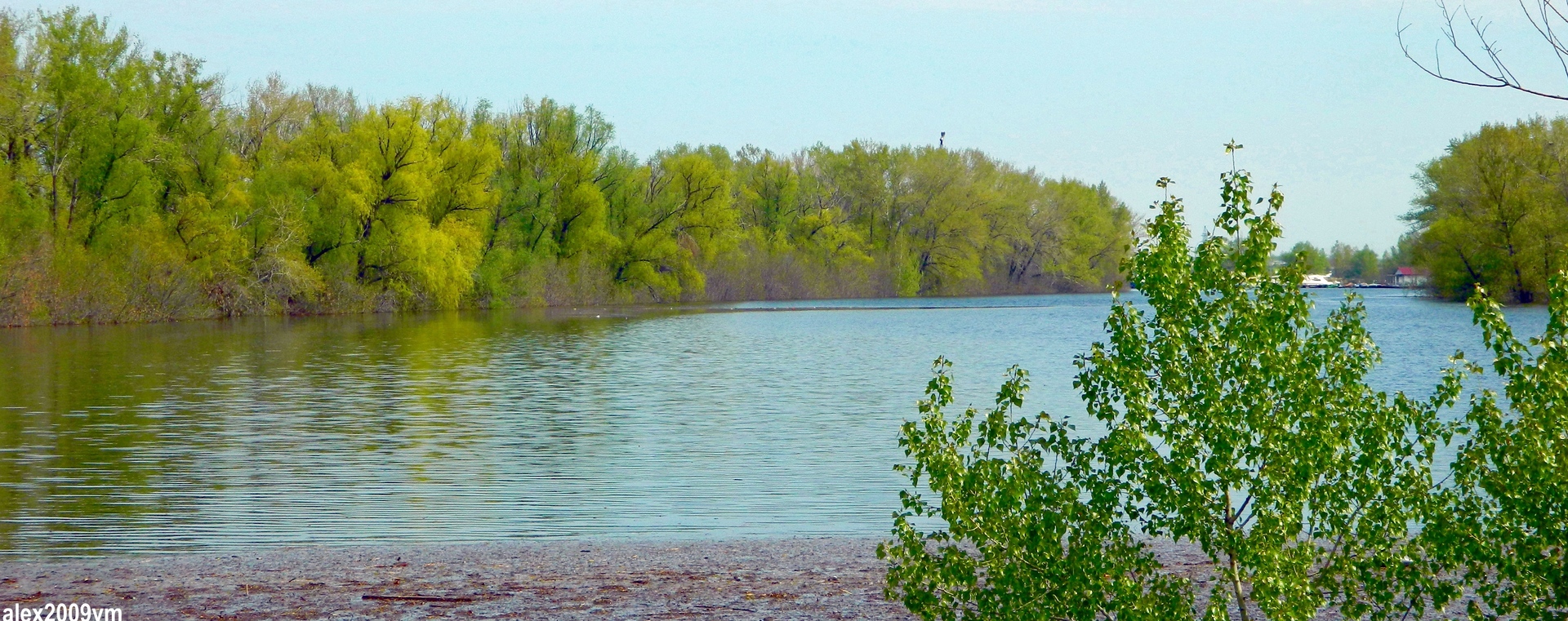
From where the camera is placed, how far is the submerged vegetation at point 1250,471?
5309 mm

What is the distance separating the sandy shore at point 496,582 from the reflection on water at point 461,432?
931 millimetres

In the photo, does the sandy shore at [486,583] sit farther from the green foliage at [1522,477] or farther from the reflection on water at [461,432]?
the green foliage at [1522,477]

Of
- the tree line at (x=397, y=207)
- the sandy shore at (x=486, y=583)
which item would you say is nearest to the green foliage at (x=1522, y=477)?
the sandy shore at (x=486, y=583)

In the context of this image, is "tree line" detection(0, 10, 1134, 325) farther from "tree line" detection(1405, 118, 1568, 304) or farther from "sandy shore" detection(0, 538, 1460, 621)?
"sandy shore" detection(0, 538, 1460, 621)

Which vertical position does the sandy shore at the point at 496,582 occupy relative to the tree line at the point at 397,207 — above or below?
below

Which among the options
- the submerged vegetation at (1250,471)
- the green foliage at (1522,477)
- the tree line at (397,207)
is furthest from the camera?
the tree line at (397,207)

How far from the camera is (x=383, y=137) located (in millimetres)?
59969

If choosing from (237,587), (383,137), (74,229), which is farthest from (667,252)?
(237,587)

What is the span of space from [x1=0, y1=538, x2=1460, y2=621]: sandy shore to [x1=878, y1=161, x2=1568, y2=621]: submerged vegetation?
166 cm

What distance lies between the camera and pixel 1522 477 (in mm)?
5281

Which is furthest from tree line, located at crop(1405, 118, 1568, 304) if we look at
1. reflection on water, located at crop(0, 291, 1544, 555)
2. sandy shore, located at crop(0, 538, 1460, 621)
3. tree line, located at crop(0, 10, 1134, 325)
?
sandy shore, located at crop(0, 538, 1460, 621)

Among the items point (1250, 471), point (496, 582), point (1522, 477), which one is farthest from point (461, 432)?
point (1522, 477)

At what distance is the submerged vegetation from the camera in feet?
17.4

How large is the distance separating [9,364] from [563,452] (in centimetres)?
1924
